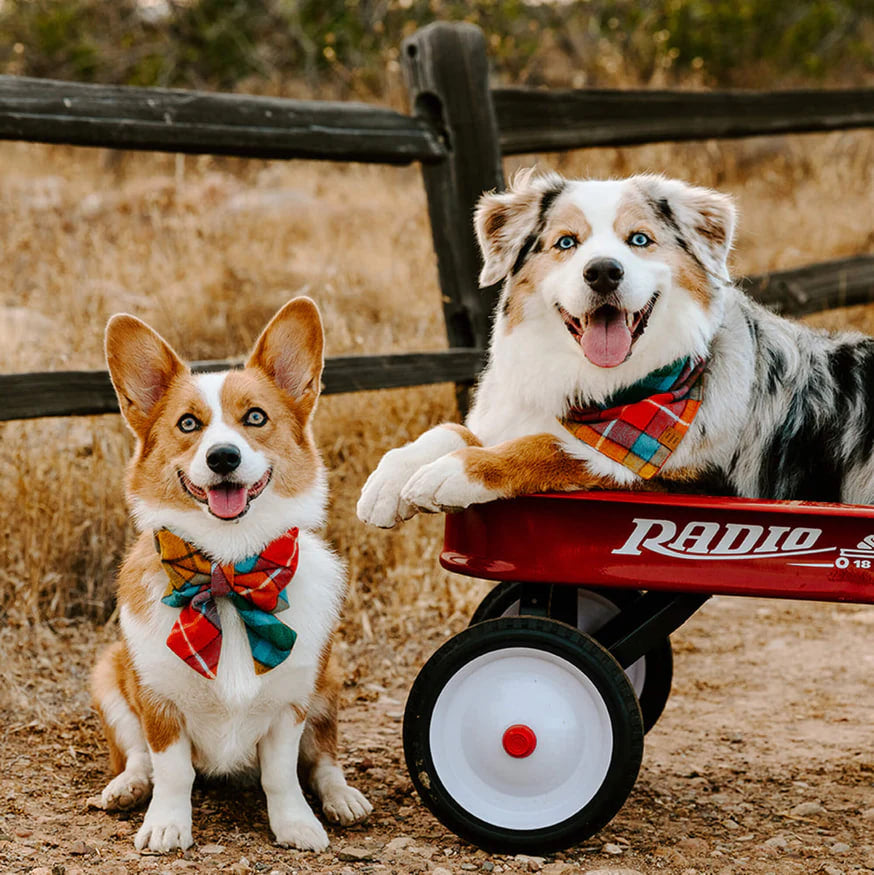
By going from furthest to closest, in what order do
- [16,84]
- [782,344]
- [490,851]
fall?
[16,84], [782,344], [490,851]

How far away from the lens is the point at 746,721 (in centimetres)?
352

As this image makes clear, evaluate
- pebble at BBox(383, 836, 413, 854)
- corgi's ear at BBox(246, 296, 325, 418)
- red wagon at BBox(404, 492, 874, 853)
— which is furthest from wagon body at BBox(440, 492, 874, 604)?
pebble at BBox(383, 836, 413, 854)

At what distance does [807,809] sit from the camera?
2.80 meters

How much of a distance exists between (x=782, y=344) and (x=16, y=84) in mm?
2300

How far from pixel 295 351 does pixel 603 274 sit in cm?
77

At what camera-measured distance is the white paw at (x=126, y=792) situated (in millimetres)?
2635

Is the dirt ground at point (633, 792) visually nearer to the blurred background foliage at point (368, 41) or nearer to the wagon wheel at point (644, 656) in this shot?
the wagon wheel at point (644, 656)

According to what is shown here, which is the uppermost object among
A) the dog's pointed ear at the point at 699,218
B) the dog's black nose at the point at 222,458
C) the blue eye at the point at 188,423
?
the dog's pointed ear at the point at 699,218

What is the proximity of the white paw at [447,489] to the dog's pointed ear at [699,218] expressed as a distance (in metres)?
0.76

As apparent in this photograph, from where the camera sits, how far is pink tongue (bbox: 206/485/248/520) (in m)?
2.38

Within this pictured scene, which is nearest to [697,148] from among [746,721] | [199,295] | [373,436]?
[199,295]

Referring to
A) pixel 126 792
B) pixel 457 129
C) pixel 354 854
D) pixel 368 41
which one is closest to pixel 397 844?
pixel 354 854

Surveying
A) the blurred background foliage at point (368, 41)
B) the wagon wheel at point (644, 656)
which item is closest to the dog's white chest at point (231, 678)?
the wagon wheel at point (644, 656)

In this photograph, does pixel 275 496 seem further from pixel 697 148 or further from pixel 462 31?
pixel 697 148
